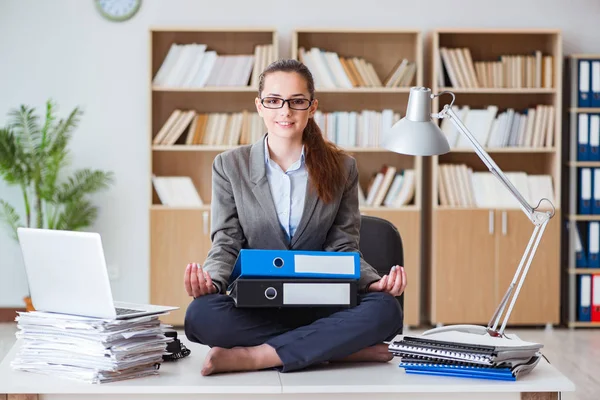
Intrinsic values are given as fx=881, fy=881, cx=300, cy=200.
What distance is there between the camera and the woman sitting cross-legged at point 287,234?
2.21 metres

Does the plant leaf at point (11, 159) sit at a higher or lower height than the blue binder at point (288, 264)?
higher

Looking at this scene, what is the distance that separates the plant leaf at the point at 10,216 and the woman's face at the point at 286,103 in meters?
3.23

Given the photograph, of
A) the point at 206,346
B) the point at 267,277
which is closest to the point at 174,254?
the point at 206,346

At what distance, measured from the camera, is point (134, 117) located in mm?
5520

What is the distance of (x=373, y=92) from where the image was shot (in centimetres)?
550

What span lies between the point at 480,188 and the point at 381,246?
2.48 meters

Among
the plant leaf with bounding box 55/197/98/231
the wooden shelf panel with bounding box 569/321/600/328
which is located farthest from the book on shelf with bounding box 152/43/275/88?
the wooden shelf panel with bounding box 569/321/600/328

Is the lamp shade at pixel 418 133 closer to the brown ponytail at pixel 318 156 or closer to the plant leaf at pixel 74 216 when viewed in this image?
the brown ponytail at pixel 318 156

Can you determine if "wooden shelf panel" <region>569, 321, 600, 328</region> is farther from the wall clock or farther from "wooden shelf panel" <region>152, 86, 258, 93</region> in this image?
the wall clock

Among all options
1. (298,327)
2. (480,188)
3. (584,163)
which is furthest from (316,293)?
(584,163)

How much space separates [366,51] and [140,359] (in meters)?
3.80

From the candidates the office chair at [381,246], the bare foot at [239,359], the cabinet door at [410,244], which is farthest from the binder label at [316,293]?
the cabinet door at [410,244]

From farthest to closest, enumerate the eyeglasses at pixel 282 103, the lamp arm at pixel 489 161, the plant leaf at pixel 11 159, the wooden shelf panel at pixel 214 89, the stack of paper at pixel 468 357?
the wooden shelf panel at pixel 214 89, the plant leaf at pixel 11 159, the eyeglasses at pixel 282 103, the lamp arm at pixel 489 161, the stack of paper at pixel 468 357

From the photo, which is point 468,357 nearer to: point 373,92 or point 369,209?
point 369,209
